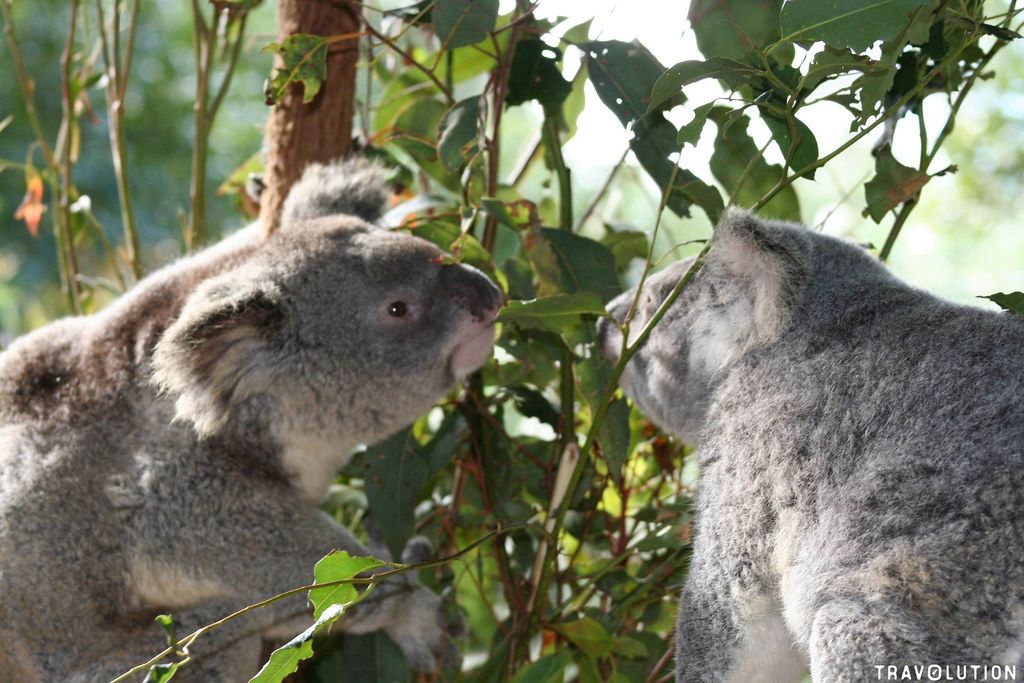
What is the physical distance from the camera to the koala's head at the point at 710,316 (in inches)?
68.5

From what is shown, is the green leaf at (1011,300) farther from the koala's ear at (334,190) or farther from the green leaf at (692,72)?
the koala's ear at (334,190)

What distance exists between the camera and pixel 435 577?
238 centimetres

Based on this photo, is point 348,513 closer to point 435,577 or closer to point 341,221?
point 435,577

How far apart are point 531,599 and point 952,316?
3.14ft

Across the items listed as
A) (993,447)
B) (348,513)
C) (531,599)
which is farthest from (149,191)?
(993,447)

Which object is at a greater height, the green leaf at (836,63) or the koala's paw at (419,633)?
the green leaf at (836,63)

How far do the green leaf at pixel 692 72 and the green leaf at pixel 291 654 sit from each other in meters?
0.84

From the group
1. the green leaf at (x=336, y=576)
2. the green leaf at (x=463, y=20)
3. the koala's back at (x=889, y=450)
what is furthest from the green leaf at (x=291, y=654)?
the green leaf at (x=463, y=20)

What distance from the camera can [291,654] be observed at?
1.31 metres

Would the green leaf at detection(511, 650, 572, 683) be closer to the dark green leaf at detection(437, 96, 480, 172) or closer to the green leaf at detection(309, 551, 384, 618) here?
the green leaf at detection(309, 551, 384, 618)

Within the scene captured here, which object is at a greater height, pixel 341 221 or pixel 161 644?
pixel 341 221

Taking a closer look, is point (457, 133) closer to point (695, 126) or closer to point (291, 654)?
point (695, 126)

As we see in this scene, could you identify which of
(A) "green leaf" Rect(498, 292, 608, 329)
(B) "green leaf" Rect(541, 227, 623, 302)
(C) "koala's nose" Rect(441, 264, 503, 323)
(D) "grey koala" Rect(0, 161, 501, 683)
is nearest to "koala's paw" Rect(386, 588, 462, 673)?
(D) "grey koala" Rect(0, 161, 501, 683)

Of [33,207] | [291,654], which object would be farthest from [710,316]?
[33,207]
